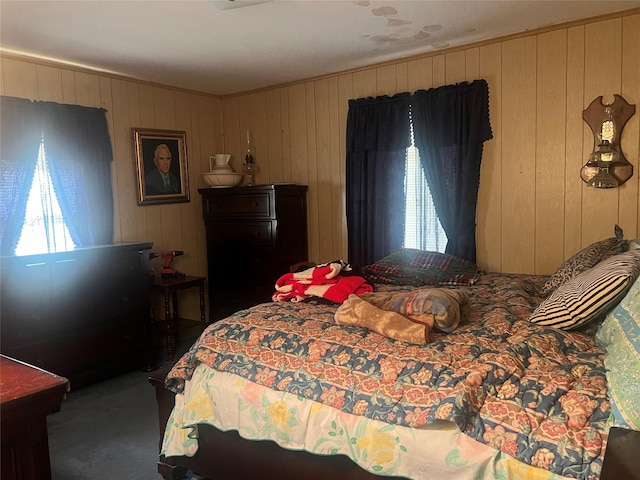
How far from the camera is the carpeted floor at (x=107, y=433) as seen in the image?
7.97 feet

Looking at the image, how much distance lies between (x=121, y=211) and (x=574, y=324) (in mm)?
3508

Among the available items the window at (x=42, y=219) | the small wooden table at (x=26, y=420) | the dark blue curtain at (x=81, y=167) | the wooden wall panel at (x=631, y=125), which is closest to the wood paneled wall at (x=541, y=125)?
the wooden wall panel at (x=631, y=125)

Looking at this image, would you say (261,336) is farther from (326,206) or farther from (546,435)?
(326,206)

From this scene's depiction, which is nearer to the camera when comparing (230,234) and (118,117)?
(118,117)

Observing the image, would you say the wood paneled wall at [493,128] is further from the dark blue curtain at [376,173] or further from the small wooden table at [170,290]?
the small wooden table at [170,290]

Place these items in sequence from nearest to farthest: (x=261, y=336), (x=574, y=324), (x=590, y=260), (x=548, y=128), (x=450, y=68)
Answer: (x=574, y=324) < (x=261, y=336) < (x=590, y=260) < (x=548, y=128) < (x=450, y=68)

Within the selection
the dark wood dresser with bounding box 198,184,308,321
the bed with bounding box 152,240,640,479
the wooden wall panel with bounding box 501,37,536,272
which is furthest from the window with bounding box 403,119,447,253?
the bed with bounding box 152,240,640,479

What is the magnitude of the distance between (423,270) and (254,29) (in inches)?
73.3

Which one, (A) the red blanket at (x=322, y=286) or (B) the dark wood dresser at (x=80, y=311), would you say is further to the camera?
(B) the dark wood dresser at (x=80, y=311)

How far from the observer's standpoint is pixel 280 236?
13.7ft

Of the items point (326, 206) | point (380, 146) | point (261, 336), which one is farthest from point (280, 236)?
point (261, 336)

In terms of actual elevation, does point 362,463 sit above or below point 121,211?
below

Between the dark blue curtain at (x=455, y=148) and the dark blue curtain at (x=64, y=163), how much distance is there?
98.2 inches

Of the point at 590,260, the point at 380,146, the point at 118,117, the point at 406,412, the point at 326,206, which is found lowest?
the point at 406,412
